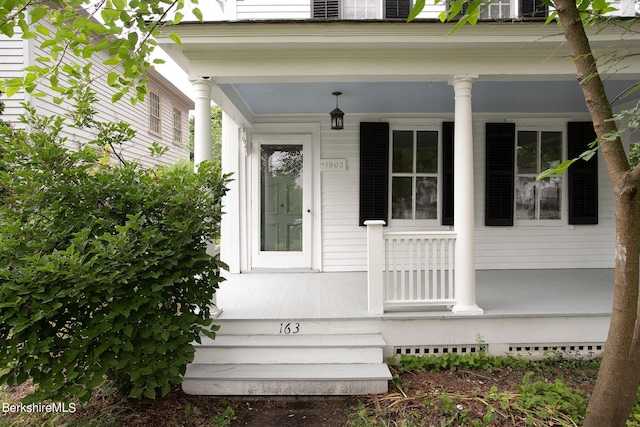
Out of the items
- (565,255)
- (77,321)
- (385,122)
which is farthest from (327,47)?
(565,255)

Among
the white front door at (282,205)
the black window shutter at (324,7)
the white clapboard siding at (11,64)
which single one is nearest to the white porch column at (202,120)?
the black window shutter at (324,7)

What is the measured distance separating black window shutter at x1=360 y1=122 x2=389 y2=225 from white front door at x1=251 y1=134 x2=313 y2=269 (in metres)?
0.86

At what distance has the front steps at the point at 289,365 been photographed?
2900 mm

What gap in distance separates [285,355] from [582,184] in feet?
17.5

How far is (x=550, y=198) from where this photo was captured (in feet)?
18.9

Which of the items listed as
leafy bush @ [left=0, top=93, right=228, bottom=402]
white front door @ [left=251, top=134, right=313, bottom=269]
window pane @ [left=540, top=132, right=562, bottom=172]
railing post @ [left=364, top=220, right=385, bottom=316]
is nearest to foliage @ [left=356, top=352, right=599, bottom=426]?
railing post @ [left=364, top=220, right=385, bottom=316]

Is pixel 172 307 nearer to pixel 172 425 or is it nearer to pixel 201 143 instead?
pixel 172 425

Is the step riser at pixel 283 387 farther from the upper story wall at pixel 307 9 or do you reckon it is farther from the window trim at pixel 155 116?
the window trim at pixel 155 116

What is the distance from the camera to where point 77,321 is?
247 centimetres

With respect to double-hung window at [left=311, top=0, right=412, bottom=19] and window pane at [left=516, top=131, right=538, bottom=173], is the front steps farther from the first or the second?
window pane at [left=516, top=131, right=538, bottom=173]

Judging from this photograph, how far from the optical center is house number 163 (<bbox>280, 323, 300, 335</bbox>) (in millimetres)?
3326

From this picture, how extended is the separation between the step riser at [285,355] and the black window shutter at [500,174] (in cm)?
353

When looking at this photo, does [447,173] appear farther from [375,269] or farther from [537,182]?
[375,269]
